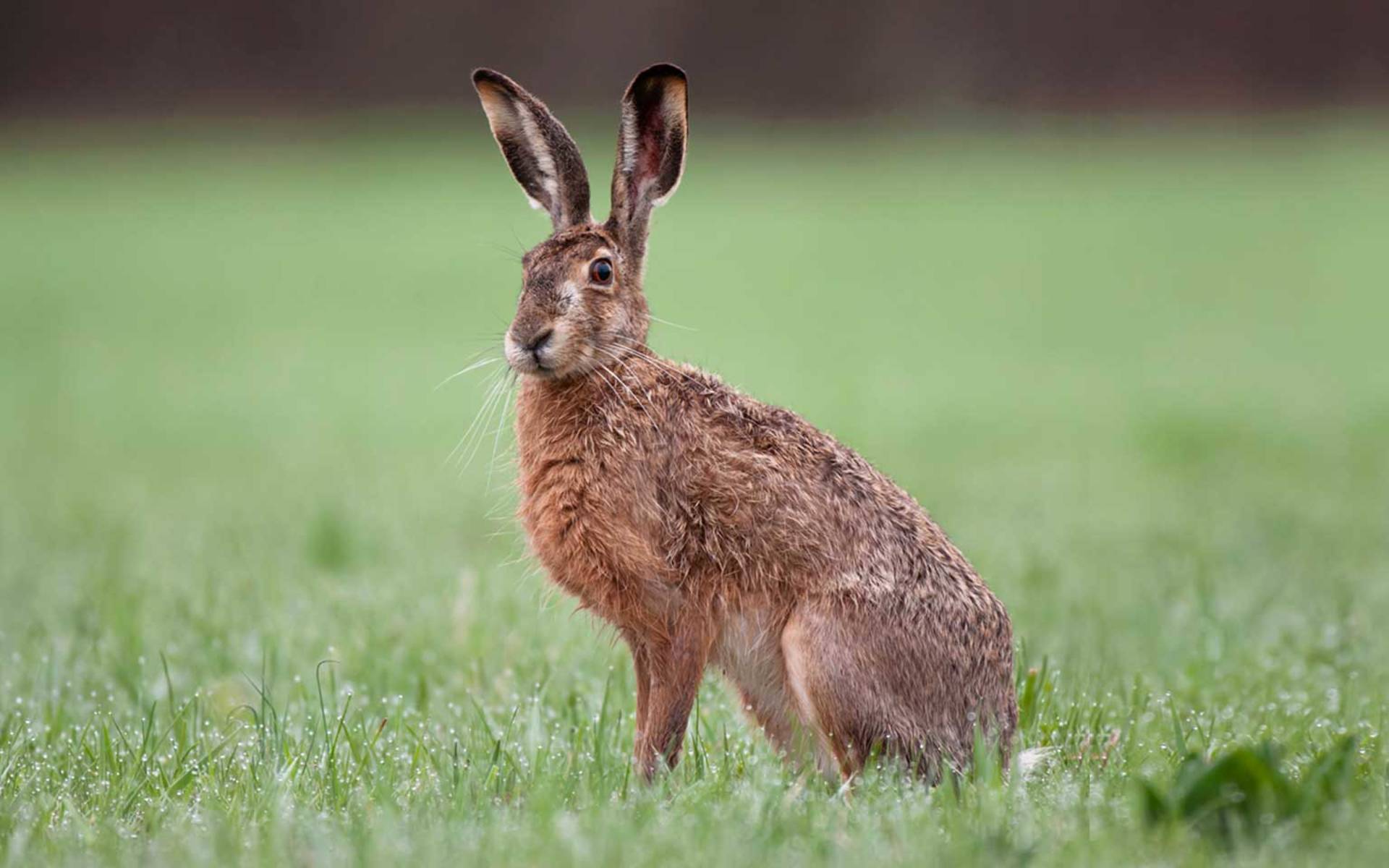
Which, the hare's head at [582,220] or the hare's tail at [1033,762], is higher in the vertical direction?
the hare's head at [582,220]

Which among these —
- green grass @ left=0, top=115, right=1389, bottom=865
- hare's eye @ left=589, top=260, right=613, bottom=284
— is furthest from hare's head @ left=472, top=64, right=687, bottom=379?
green grass @ left=0, top=115, right=1389, bottom=865

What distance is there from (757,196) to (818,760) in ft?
75.9

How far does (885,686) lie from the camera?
397 centimetres

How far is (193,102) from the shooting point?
31281 mm

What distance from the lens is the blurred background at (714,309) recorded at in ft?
20.0

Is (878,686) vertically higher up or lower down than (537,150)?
lower down

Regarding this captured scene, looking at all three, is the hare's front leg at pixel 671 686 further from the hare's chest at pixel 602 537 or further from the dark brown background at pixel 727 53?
the dark brown background at pixel 727 53

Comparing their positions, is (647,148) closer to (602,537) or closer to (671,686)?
(602,537)

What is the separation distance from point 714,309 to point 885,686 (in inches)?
587

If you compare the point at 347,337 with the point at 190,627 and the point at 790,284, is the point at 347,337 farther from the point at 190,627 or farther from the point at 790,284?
the point at 190,627

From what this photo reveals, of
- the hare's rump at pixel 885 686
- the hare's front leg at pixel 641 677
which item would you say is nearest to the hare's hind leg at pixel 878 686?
the hare's rump at pixel 885 686

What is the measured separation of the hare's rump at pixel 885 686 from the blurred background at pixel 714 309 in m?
0.85

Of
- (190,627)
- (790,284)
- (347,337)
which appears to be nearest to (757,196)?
(790,284)

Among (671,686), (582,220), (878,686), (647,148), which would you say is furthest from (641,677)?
(647,148)
